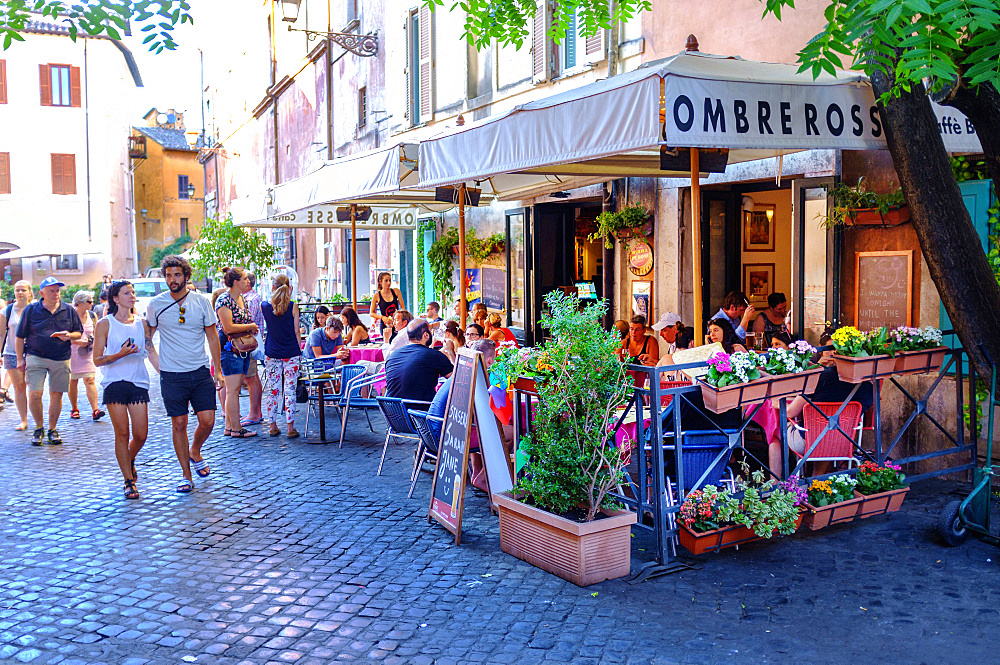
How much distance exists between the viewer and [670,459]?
5.46 meters

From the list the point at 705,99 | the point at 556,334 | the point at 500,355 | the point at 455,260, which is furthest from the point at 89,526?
the point at 455,260

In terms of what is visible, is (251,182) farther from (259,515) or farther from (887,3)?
(887,3)

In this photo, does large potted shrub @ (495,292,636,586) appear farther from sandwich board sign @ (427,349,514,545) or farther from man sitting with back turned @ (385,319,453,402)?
man sitting with back turned @ (385,319,453,402)

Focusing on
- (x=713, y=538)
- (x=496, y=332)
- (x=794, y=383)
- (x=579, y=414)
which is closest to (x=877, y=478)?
(x=794, y=383)

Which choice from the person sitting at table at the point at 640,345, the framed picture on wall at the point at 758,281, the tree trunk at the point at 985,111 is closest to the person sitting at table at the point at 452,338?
the person sitting at table at the point at 640,345

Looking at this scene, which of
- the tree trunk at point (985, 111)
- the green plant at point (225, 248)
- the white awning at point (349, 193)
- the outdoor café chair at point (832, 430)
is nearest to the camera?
the tree trunk at point (985, 111)

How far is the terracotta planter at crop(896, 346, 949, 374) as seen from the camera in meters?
5.81

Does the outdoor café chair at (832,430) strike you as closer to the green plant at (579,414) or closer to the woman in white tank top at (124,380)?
the green plant at (579,414)

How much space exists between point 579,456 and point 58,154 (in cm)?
3401

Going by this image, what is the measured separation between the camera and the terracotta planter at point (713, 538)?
16.9 feet

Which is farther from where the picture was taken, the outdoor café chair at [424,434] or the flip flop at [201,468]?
the flip flop at [201,468]

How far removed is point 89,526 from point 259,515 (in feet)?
3.75

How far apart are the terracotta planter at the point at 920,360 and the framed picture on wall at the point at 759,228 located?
12.9ft

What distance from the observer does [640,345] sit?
28.2 feet
